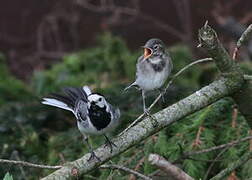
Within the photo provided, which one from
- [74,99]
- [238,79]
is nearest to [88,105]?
[74,99]

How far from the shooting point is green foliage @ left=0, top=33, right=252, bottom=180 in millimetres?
2867

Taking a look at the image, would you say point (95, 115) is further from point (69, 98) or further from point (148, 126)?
point (148, 126)

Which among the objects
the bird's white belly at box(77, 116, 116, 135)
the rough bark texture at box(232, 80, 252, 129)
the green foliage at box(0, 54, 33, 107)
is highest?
the green foliage at box(0, 54, 33, 107)

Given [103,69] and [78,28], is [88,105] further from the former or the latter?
[78,28]

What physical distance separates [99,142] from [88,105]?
0.60 m

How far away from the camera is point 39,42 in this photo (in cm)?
718

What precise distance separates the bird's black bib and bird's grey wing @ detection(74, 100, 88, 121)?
4 cm

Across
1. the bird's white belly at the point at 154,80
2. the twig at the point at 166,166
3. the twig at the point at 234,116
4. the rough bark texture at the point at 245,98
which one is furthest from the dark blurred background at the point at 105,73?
the twig at the point at 166,166

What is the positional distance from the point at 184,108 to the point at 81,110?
1.77ft

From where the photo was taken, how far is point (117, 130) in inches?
133

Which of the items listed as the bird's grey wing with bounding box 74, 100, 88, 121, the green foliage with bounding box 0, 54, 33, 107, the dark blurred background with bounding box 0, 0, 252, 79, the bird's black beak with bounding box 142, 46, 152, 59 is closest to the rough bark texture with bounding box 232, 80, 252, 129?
the bird's black beak with bounding box 142, 46, 152, 59

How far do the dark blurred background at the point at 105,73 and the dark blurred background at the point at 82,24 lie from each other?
0.01 m

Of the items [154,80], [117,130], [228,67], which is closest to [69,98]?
[154,80]

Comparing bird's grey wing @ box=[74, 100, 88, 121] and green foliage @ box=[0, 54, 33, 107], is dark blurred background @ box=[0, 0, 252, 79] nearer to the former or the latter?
green foliage @ box=[0, 54, 33, 107]
